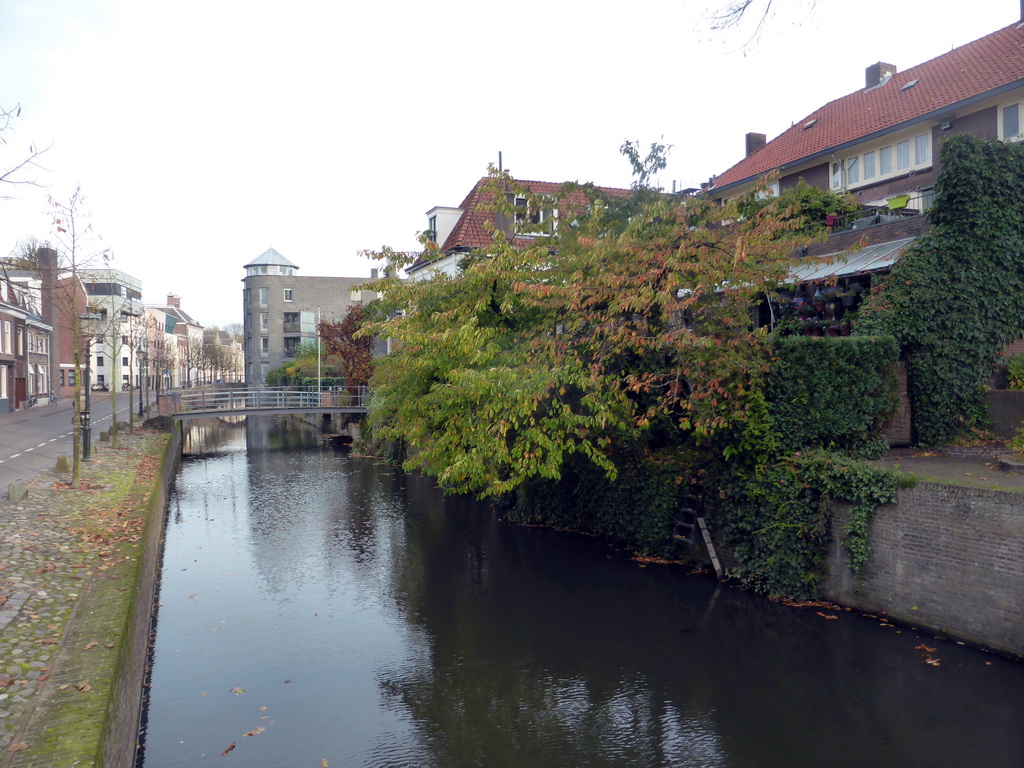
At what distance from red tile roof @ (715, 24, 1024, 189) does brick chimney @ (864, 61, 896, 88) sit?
54cm

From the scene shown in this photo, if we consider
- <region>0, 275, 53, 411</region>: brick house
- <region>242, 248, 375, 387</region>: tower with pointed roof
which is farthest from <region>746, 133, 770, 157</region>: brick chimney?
<region>242, 248, 375, 387</region>: tower with pointed roof

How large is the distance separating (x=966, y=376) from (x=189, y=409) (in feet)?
102

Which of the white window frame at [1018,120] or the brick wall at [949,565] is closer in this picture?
the brick wall at [949,565]

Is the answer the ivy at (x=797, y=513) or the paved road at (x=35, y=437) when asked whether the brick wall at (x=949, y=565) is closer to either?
the ivy at (x=797, y=513)

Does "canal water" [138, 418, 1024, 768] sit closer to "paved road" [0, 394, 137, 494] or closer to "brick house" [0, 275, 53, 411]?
"paved road" [0, 394, 137, 494]

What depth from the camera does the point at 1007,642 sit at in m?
9.99

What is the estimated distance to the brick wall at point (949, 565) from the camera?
32.7 ft

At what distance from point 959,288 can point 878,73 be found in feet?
52.5

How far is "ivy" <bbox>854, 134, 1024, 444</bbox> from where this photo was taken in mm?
13992

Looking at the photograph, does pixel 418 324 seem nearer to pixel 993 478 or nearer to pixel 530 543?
pixel 530 543

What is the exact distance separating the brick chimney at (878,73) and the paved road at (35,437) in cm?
2819

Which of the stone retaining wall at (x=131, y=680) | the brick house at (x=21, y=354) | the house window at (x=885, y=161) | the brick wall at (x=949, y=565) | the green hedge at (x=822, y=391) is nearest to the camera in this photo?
the stone retaining wall at (x=131, y=680)

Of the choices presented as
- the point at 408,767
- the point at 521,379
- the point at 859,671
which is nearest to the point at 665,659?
the point at 859,671

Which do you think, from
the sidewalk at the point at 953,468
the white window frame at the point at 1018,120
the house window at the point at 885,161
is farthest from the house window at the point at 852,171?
the sidewalk at the point at 953,468
